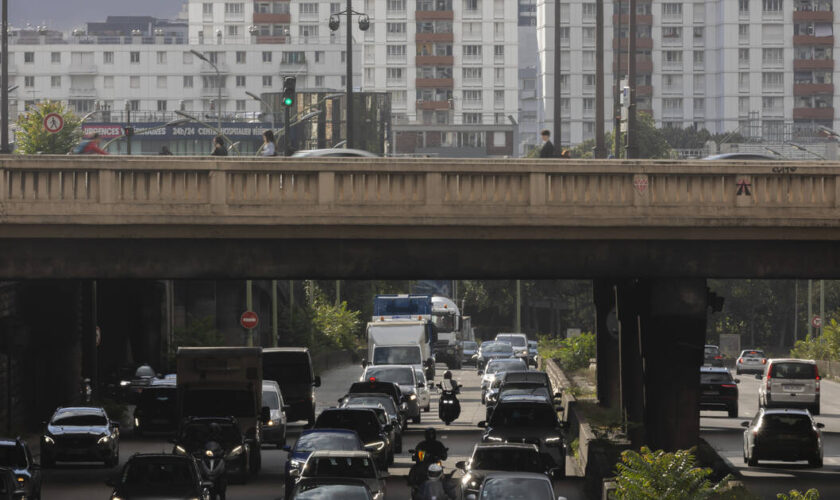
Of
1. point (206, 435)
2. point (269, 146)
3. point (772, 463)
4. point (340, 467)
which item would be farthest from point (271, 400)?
point (340, 467)

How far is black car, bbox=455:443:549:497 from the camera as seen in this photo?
25250 mm

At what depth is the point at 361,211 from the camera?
3017cm

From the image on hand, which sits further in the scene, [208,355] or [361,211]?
[208,355]

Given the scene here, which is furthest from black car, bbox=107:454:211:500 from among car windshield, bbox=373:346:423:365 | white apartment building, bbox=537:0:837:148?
white apartment building, bbox=537:0:837:148

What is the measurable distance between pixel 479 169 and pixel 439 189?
86 cm

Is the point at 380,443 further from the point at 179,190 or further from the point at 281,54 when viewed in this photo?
the point at 281,54

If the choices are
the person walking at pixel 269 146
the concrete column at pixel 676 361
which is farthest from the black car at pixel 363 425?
the person walking at pixel 269 146

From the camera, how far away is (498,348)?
81125 mm

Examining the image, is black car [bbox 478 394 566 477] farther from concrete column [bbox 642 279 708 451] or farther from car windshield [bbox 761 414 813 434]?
car windshield [bbox 761 414 813 434]

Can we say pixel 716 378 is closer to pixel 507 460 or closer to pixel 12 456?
pixel 507 460

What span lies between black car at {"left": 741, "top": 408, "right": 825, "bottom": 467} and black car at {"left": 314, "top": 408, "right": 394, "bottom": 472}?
8.28 metres

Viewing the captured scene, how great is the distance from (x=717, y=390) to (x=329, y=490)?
29.9 meters

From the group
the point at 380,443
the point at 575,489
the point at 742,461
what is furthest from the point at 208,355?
the point at 742,461

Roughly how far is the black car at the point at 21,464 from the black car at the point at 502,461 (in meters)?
6.98
